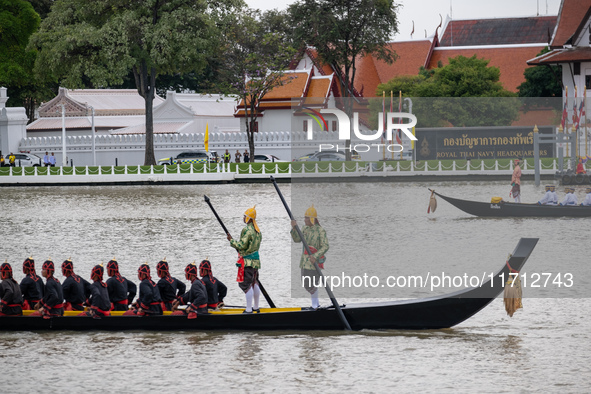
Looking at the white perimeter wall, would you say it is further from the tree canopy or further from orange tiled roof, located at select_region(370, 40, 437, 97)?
orange tiled roof, located at select_region(370, 40, 437, 97)

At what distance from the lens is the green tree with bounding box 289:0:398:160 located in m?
51.9

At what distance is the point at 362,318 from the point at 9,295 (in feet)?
17.0

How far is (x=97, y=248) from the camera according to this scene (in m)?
21.5

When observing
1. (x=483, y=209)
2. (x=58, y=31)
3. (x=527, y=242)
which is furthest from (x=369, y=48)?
(x=527, y=242)

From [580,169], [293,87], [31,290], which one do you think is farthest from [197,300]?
[293,87]

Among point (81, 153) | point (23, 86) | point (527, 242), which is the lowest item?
point (527, 242)

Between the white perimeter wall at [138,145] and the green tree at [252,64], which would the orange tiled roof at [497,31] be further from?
the white perimeter wall at [138,145]

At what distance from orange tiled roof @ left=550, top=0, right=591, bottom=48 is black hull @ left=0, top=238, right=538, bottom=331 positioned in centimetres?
4201

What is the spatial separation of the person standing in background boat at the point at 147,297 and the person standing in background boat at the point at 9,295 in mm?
1801

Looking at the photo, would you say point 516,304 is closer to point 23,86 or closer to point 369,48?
point 369,48

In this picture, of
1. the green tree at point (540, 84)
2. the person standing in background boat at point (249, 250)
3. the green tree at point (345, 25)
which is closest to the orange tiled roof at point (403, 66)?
the green tree at point (345, 25)

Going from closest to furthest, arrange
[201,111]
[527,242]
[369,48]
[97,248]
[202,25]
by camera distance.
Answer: [527,242] < [97,248] < [202,25] < [369,48] < [201,111]

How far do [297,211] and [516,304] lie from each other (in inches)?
809

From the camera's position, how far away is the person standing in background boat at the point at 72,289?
1280 cm
